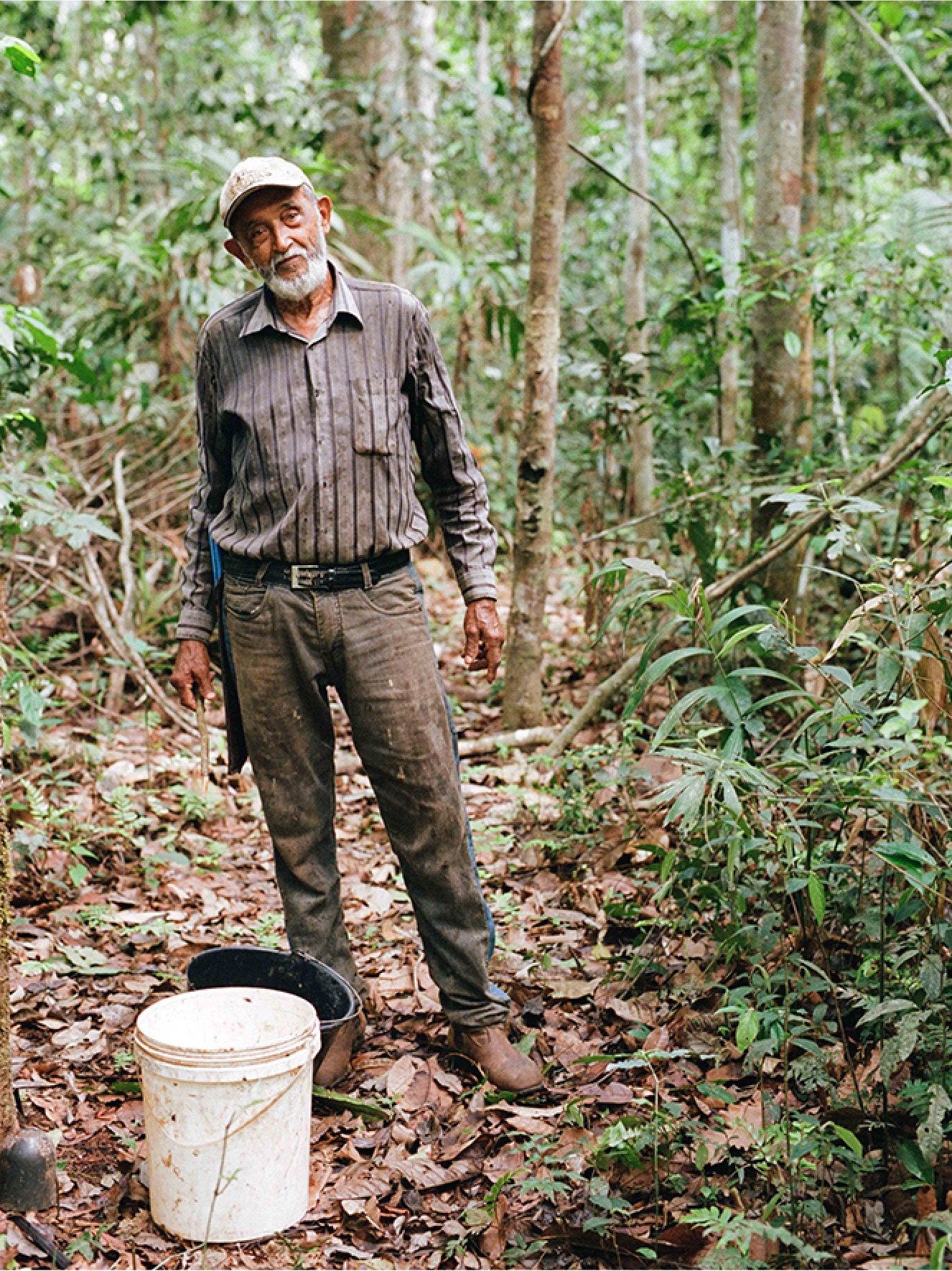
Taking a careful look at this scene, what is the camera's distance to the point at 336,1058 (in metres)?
3.54

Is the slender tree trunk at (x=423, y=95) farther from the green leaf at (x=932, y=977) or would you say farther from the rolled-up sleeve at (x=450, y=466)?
the green leaf at (x=932, y=977)

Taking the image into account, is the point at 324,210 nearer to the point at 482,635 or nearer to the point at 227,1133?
the point at 482,635

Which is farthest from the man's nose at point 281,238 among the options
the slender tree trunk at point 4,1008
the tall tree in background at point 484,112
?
the tall tree in background at point 484,112

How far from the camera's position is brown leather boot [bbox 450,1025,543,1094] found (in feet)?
11.4

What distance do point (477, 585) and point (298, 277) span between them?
0.97 m

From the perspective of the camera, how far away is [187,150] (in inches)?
374

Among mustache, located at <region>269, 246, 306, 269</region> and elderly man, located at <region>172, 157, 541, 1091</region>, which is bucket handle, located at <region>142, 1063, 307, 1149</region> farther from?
mustache, located at <region>269, 246, 306, 269</region>

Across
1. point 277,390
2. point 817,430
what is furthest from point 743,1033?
point 817,430

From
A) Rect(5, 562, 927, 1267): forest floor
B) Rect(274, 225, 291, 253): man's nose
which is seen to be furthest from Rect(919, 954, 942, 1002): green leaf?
Rect(274, 225, 291, 253): man's nose

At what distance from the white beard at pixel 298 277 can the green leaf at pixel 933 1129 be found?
248 centimetres

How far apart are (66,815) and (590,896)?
2201 millimetres

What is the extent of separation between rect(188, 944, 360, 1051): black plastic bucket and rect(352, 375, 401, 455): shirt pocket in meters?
1.42

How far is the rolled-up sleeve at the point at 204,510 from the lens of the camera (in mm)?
3631

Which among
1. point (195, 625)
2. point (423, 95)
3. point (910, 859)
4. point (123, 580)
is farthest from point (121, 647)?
point (423, 95)
